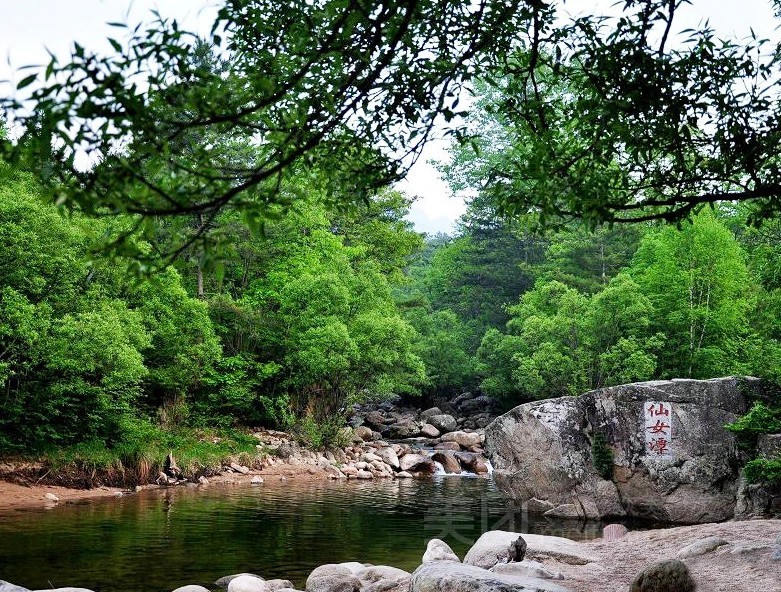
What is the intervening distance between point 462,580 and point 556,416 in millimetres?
10347

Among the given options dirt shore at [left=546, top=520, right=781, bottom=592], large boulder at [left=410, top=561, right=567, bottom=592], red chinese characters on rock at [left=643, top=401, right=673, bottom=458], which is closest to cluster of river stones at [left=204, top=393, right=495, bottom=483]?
red chinese characters on rock at [left=643, top=401, right=673, bottom=458]

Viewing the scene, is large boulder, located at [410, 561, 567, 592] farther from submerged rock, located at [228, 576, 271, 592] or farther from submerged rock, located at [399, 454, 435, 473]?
submerged rock, located at [399, 454, 435, 473]

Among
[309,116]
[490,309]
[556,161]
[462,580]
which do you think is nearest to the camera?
[309,116]

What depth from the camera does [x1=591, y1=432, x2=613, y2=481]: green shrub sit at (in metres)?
15.7

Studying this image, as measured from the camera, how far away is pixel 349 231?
119 feet

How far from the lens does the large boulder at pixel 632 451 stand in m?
14.9

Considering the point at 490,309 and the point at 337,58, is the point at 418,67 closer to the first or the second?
the point at 337,58

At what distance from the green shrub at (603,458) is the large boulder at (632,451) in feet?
0.15

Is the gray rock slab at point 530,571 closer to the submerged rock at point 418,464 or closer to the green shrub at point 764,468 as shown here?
the green shrub at point 764,468

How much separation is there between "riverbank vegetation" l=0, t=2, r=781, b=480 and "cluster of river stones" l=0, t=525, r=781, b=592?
3089mm

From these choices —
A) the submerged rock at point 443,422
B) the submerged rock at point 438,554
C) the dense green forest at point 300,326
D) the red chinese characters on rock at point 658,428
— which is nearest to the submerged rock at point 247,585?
the submerged rock at point 438,554

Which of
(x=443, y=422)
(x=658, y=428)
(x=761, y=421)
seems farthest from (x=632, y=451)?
(x=443, y=422)

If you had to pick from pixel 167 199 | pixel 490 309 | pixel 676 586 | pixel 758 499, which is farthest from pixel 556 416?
pixel 490 309

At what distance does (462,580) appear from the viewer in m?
6.38
